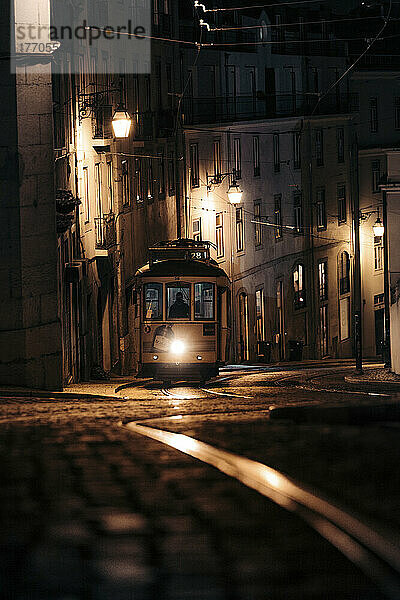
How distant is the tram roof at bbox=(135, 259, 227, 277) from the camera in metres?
29.7

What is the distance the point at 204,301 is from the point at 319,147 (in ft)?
106

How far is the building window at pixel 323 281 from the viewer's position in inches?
2359

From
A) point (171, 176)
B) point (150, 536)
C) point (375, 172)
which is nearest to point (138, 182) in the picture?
point (171, 176)

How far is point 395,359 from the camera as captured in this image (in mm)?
34719

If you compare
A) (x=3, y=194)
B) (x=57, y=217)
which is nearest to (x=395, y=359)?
(x=57, y=217)

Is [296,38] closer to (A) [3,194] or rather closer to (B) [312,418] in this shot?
(A) [3,194]

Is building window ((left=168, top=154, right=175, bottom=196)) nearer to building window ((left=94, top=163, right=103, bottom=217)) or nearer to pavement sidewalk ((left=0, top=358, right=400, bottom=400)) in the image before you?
pavement sidewalk ((left=0, top=358, right=400, bottom=400))

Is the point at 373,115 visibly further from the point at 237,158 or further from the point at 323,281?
the point at 237,158

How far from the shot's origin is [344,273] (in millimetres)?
62469

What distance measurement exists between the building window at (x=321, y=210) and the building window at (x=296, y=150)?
7.34 feet

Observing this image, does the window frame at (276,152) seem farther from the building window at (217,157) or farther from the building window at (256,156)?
the building window at (217,157)

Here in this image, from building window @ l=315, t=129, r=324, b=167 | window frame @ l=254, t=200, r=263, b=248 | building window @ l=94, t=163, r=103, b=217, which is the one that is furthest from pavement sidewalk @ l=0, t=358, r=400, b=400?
building window @ l=315, t=129, r=324, b=167

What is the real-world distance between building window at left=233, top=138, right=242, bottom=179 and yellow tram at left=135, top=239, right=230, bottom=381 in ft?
77.5

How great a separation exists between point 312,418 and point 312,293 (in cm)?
4879
